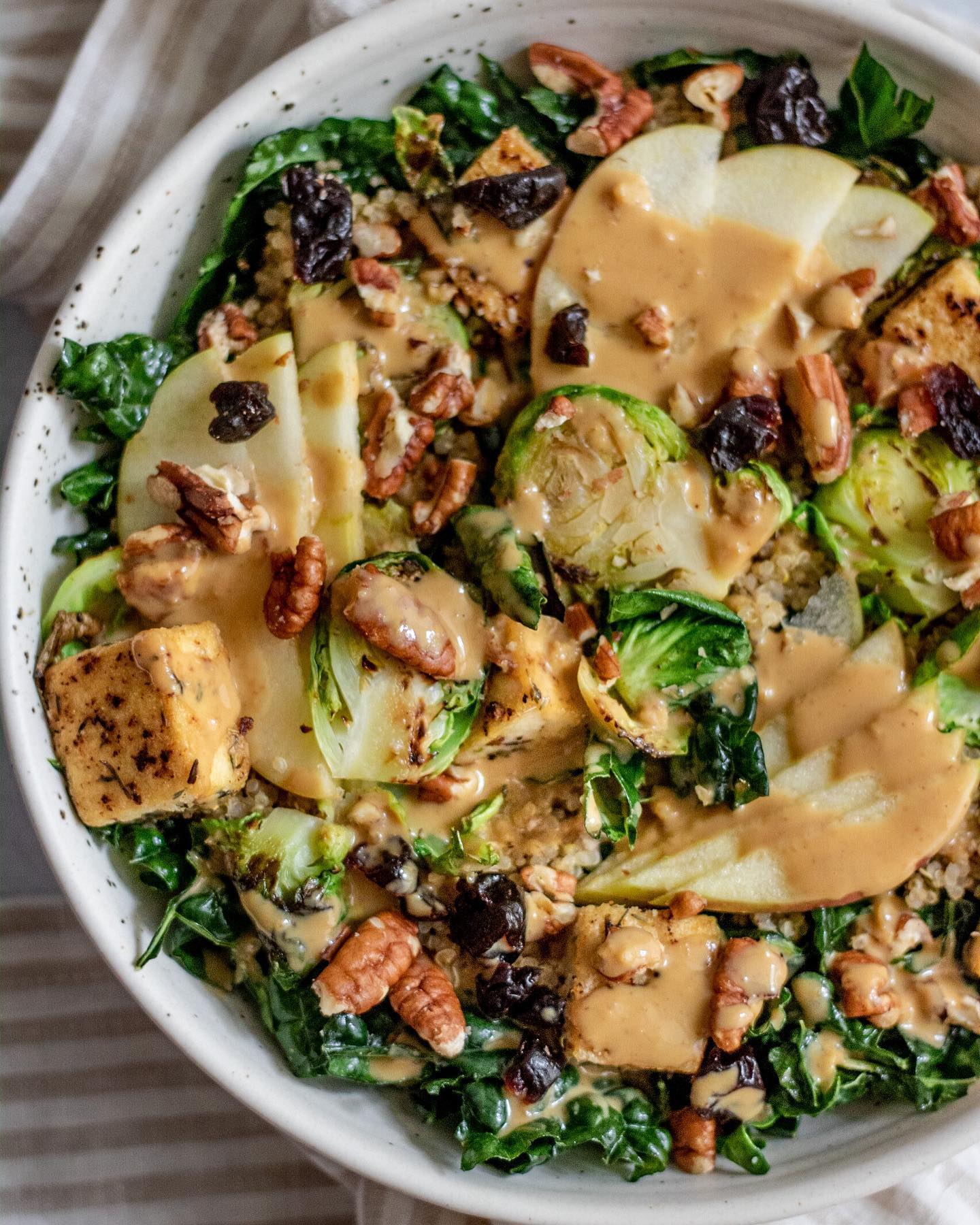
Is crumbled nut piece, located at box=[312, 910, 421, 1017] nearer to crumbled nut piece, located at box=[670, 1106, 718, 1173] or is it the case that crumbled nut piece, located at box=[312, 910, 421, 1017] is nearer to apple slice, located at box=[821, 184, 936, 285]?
crumbled nut piece, located at box=[670, 1106, 718, 1173]

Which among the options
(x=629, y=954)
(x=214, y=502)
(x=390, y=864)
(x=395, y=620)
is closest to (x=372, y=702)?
(x=395, y=620)

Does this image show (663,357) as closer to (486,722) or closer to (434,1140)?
(486,722)

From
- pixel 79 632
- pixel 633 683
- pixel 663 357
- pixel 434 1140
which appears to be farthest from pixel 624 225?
pixel 434 1140

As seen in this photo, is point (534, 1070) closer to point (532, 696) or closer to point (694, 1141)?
point (694, 1141)

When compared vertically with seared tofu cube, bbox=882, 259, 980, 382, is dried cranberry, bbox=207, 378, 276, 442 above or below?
below

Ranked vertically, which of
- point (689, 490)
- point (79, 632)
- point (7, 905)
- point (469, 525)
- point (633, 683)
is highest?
point (689, 490)

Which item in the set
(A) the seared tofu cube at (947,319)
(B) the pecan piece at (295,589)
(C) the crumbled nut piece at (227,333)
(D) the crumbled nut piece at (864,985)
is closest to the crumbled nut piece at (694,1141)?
(D) the crumbled nut piece at (864,985)

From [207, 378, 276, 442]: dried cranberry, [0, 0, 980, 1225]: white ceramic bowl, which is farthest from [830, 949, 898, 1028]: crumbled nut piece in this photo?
[207, 378, 276, 442]: dried cranberry
